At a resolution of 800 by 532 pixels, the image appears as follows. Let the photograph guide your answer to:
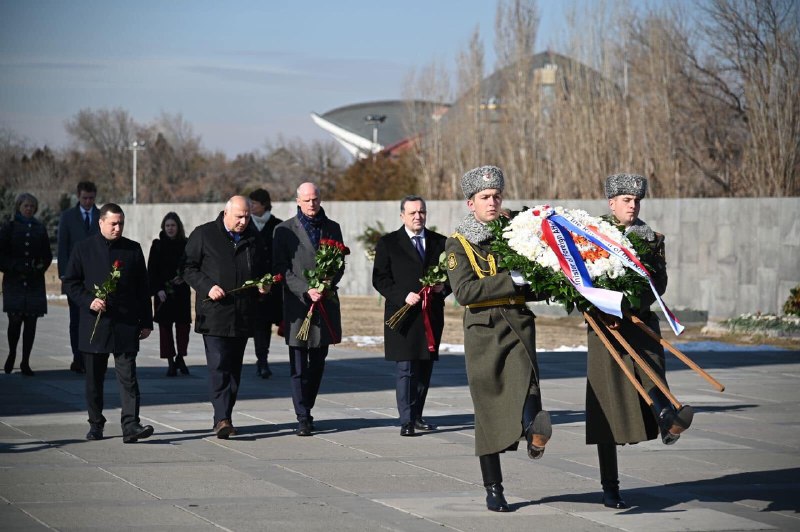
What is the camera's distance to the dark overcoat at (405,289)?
1072cm

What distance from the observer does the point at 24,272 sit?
47.5ft

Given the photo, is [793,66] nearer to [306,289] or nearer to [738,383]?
[738,383]

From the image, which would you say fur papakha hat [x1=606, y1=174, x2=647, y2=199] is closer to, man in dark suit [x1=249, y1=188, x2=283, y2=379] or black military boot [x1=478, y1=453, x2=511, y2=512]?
black military boot [x1=478, y1=453, x2=511, y2=512]

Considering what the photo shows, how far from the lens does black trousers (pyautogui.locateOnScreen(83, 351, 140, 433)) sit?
9.89 meters

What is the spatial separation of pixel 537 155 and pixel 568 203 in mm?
11771

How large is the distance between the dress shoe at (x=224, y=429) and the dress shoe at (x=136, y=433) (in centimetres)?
53

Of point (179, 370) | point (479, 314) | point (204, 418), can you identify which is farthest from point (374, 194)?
point (479, 314)

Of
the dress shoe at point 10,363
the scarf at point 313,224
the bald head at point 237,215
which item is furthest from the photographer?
the dress shoe at point 10,363

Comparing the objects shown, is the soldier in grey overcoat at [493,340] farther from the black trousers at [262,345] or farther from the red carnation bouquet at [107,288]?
the black trousers at [262,345]

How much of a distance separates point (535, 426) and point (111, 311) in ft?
13.8

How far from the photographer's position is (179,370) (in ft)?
49.1

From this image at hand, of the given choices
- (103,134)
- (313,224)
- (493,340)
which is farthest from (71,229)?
(103,134)

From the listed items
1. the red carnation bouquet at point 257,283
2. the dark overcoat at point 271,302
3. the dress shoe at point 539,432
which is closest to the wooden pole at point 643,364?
the dress shoe at point 539,432

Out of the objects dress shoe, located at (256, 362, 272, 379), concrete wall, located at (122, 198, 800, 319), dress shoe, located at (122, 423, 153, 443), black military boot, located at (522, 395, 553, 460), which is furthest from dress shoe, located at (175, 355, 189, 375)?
concrete wall, located at (122, 198, 800, 319)
